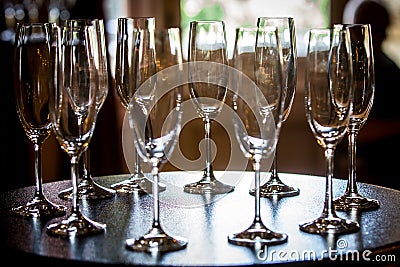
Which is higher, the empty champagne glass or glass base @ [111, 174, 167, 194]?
the empty champagne glass

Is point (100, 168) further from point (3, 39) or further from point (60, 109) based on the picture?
point (60, 109)

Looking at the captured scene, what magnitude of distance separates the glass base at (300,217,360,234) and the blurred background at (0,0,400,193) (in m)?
2.45

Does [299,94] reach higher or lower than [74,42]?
lower

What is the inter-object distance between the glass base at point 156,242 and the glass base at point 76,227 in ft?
0.28

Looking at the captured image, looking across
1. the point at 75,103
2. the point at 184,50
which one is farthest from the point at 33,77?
the point at 184,50

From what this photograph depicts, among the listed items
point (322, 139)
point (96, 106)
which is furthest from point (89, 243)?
point (322, 139)

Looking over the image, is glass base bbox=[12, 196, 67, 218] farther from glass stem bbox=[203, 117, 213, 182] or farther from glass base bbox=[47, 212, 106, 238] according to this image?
glass stem bbox=[203, 117, 213, 182]

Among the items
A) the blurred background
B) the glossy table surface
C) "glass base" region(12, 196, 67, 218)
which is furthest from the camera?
the blurred background

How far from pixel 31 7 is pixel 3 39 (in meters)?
0.31

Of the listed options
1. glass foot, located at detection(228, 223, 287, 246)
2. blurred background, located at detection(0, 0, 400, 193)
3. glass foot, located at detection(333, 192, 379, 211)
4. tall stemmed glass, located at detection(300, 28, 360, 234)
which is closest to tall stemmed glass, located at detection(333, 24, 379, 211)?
glass foot, located at detection(333, 192, 379, 211)

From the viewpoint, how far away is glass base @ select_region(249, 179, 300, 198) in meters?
1.48

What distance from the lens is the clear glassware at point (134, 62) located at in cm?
124

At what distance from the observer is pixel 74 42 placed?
124 centimetres

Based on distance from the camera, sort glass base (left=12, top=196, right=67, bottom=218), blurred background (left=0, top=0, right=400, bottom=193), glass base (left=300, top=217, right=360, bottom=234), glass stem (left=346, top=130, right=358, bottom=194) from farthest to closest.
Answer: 1. blurred background (left=0, top=0, right=400, bottom=193)
2. glass stem (left=346, top=130, right=358, bottom=194)
3. glass base (left=12, top=196, right=67, bottom=218)
4. glass base (left=300, top=217, right=360, bottom=234)
